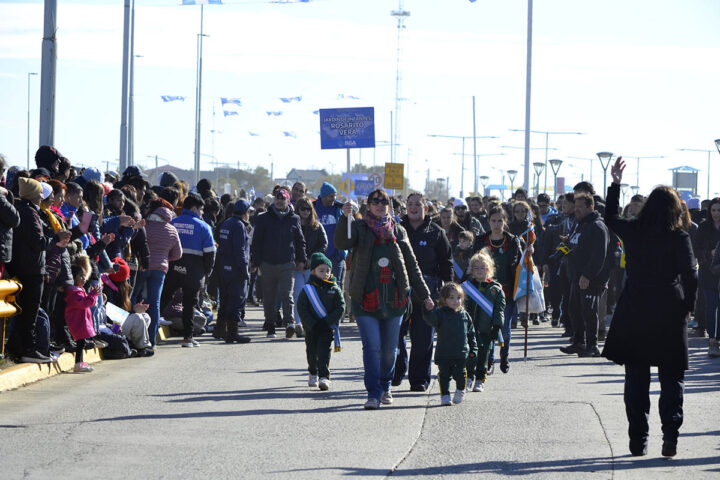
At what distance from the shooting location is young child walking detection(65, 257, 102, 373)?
40.3 feet

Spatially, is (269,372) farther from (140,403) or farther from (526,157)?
(526,157)

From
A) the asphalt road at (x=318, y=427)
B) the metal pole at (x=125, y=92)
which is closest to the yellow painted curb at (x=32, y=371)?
the asphalt road at (x=318, y=427)

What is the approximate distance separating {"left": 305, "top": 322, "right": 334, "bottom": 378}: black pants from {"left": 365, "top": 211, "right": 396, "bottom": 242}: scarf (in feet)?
4.20

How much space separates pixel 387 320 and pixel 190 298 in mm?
5782

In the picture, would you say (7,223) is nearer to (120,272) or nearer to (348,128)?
(120,272)

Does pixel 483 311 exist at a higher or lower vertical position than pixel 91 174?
lower

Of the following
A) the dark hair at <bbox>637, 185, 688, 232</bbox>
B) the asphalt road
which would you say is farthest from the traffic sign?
the dark hair at <bbox>637, 185, 688, 232</bbox>

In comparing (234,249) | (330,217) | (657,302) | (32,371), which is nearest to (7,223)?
(32,371)

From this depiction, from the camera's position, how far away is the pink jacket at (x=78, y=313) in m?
12.3

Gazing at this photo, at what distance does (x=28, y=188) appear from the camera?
37.7 ft

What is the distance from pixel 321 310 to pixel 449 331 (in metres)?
1.33

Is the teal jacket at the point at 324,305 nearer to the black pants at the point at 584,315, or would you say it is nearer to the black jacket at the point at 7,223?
the black jacket at the point at 7,223

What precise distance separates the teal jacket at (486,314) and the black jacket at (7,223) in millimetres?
4188

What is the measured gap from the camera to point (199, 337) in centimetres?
1750
